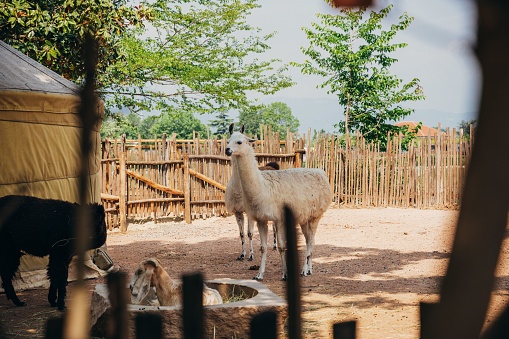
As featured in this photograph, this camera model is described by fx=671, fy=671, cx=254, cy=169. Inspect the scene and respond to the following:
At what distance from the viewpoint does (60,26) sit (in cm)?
1131

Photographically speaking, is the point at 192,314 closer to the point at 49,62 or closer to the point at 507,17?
the point at 507,17

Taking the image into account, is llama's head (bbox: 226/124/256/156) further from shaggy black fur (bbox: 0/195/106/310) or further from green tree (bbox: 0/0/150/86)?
green tree (bbox: 0/0/150/86)

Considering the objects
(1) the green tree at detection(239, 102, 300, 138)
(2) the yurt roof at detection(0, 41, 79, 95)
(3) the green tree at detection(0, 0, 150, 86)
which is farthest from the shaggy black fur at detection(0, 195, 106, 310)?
(1) the green tree at detection(239, 102, 300, 138)

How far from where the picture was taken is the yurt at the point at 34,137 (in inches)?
329

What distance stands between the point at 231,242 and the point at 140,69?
10434 mm

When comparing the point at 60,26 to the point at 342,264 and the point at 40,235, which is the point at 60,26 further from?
the point at 342,264

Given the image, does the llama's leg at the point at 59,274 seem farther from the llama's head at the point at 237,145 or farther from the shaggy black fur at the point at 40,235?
the llama's head at the point at 237,145

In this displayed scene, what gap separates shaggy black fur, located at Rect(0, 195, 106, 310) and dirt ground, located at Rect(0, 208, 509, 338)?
405mm

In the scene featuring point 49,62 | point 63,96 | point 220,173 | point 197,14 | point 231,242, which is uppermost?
point 197,14

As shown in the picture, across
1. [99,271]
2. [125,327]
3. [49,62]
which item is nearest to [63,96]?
[99,271]

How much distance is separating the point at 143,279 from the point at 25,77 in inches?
169

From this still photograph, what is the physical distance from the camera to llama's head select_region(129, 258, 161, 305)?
5785 millimetres

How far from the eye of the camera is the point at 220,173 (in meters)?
16.6

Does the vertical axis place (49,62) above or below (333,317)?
above
